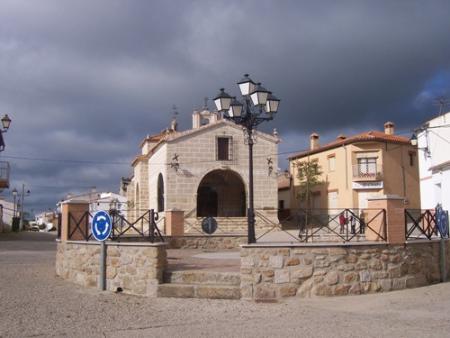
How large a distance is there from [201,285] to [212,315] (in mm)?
1536

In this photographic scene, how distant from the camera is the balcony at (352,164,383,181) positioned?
3906 centimetres

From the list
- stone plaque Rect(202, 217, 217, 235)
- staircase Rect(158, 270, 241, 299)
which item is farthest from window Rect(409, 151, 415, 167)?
staircase Rect(158, 270, 241, 299)

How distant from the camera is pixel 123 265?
423 inches

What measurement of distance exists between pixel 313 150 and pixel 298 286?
118 ft

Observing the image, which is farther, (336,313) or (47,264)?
(47,264)

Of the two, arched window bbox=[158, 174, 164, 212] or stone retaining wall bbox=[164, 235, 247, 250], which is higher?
arched window bbox=[158, 174, 164, 212]

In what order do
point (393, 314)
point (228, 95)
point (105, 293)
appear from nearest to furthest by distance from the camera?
point (393, 314) → point (105, 293) → point (228, 95)

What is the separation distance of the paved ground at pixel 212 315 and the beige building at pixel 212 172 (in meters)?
23.0

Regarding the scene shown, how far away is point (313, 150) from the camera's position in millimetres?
45406

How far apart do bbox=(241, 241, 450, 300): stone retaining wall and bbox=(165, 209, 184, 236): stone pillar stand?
8.90m

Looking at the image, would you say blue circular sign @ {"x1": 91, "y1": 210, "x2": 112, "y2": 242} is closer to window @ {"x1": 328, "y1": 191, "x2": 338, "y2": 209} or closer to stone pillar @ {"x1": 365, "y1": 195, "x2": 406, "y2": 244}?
stone pillar @ {"x1": 365, "y1": 195, "x2": 406, "y2": 244}

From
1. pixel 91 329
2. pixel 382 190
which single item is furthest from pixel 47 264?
pixel 382 190

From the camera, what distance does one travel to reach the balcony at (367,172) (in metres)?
39.1

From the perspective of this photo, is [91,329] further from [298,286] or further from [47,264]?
[47,264]
